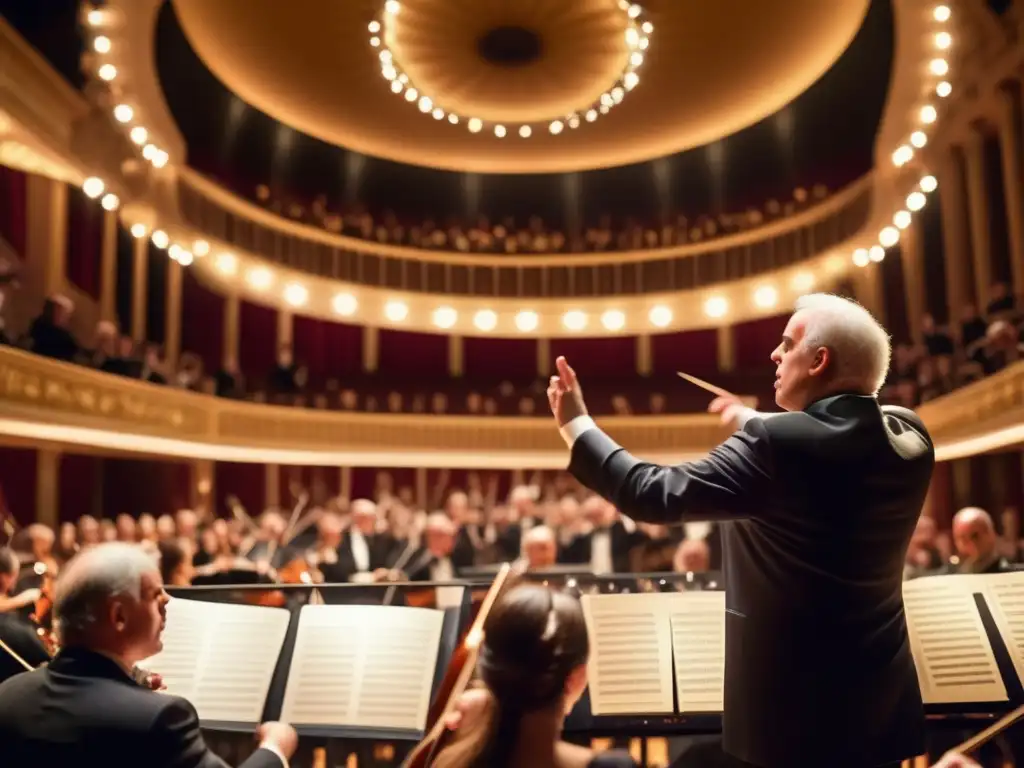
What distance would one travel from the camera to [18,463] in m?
11.4

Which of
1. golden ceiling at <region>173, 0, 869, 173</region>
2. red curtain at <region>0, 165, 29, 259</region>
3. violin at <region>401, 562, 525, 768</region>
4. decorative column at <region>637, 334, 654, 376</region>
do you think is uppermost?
golden ceiling at <region>173, 0, 869, 173</region>

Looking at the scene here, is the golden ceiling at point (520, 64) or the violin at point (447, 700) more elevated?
the golden ceiling at point (520, 64)

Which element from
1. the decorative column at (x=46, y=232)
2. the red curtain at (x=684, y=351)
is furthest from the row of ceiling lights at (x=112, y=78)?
the red curtain at (x=684, y=351)

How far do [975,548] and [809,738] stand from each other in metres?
3.57

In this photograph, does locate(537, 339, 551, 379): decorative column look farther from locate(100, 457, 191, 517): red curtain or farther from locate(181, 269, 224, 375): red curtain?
locate(100, 457, 191, 517): red curtain

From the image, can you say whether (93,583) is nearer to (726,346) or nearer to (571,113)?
(571,113)

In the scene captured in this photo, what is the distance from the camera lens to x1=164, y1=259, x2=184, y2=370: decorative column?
1609cm

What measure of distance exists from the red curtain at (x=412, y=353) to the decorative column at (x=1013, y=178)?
11179mm

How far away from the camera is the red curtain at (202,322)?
17.1 m

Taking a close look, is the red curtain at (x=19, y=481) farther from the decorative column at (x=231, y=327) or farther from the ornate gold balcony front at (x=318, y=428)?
the decorative column at (x=231, y=327)

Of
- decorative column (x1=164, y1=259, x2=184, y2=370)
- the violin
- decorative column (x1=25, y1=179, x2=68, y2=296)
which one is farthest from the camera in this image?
decorative column (x1=164, y1=259, x2=184, y2=370)

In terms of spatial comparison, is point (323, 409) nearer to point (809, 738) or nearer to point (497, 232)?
point (497, 232)

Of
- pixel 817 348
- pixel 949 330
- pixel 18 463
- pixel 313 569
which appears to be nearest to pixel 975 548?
pixel 817 348

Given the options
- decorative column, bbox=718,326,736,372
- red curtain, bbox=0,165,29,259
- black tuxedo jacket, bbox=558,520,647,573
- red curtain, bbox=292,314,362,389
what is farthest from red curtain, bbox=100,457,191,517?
decorative column, bbox=718,326,736,372
